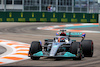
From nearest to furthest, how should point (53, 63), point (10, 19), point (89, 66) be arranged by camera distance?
1. point (89, 66)
2. point (53, 63)
3. point (10, 19)

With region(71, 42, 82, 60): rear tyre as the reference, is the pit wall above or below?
above

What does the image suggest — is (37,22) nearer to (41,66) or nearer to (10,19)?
(10,19)

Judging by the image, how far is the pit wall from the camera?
40.8 metres

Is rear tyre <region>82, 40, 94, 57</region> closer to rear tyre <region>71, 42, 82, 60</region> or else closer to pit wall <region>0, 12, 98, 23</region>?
rear tyre <region>71, 42, 82, 60</region>

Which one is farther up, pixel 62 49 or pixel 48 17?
pixel 48 17

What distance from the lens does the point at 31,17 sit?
41312 millimetres

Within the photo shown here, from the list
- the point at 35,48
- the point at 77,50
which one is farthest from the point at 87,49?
the point at 35,48

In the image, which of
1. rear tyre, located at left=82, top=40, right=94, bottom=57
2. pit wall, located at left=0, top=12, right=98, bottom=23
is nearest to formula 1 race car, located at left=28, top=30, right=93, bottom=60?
rear tyre, located at left=82, top=40, right=94, bottom=57

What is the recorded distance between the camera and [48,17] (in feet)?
135

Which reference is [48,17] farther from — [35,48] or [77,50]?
[77,50]

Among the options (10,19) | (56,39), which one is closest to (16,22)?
(10,19)

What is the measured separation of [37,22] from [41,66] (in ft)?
104

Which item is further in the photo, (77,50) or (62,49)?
(62,49)

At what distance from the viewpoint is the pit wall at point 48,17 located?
40812 mm
